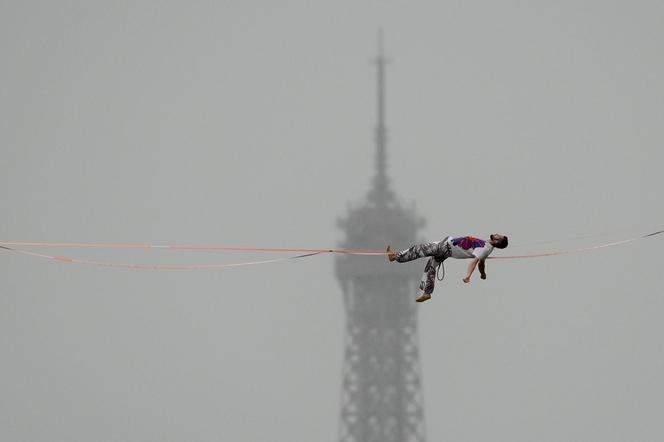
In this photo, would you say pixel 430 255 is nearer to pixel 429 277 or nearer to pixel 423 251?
pixel 423 251

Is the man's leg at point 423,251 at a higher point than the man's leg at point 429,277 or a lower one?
higher

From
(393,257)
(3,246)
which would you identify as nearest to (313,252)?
(393,257)

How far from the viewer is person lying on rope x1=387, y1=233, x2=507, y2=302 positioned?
62438 millimetres

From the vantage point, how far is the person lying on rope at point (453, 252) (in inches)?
2458

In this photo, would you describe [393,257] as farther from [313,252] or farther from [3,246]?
[3,246]

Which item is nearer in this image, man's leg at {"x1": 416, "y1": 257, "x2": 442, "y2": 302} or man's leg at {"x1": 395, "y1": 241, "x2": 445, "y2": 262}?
man's leg at {"x1": 395, "y1": 241, "x2": 445, "y2": 262}

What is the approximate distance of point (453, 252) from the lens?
64062 millimetres

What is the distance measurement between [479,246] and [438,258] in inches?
96.4

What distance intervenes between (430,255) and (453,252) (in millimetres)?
1044

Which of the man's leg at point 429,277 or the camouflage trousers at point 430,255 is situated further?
the man's leg at point 429,277

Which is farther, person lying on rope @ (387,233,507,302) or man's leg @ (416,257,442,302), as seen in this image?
man's leg @ (416,257,442,302)

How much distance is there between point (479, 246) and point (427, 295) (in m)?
2.99

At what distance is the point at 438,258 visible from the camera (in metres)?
65.1

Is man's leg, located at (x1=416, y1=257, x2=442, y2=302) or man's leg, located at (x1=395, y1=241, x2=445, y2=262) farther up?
man's leg, located at (x1=395, y1=241, x2=445, y2=262)
